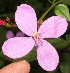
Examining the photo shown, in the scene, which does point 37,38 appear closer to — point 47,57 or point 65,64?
point 47,57

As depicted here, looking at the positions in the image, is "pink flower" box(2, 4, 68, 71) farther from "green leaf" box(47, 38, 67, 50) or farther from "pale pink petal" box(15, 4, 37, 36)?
"green leaf" box(47, 38, 67, 50)

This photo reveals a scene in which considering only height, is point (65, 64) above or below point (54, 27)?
below

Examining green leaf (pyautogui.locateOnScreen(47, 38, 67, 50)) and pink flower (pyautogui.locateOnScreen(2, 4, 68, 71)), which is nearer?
pink flower (pyautogui.locateOnScreen(2, 4, 68, 71))

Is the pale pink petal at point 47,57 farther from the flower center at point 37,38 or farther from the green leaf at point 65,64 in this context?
the green leaf at point 65,64

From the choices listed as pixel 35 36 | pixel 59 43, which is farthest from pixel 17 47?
pixel 59 43

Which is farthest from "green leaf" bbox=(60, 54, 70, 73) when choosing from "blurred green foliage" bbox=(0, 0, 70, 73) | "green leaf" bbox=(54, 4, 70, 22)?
"green leaf" bbox=(54, 4, 70, 22)
